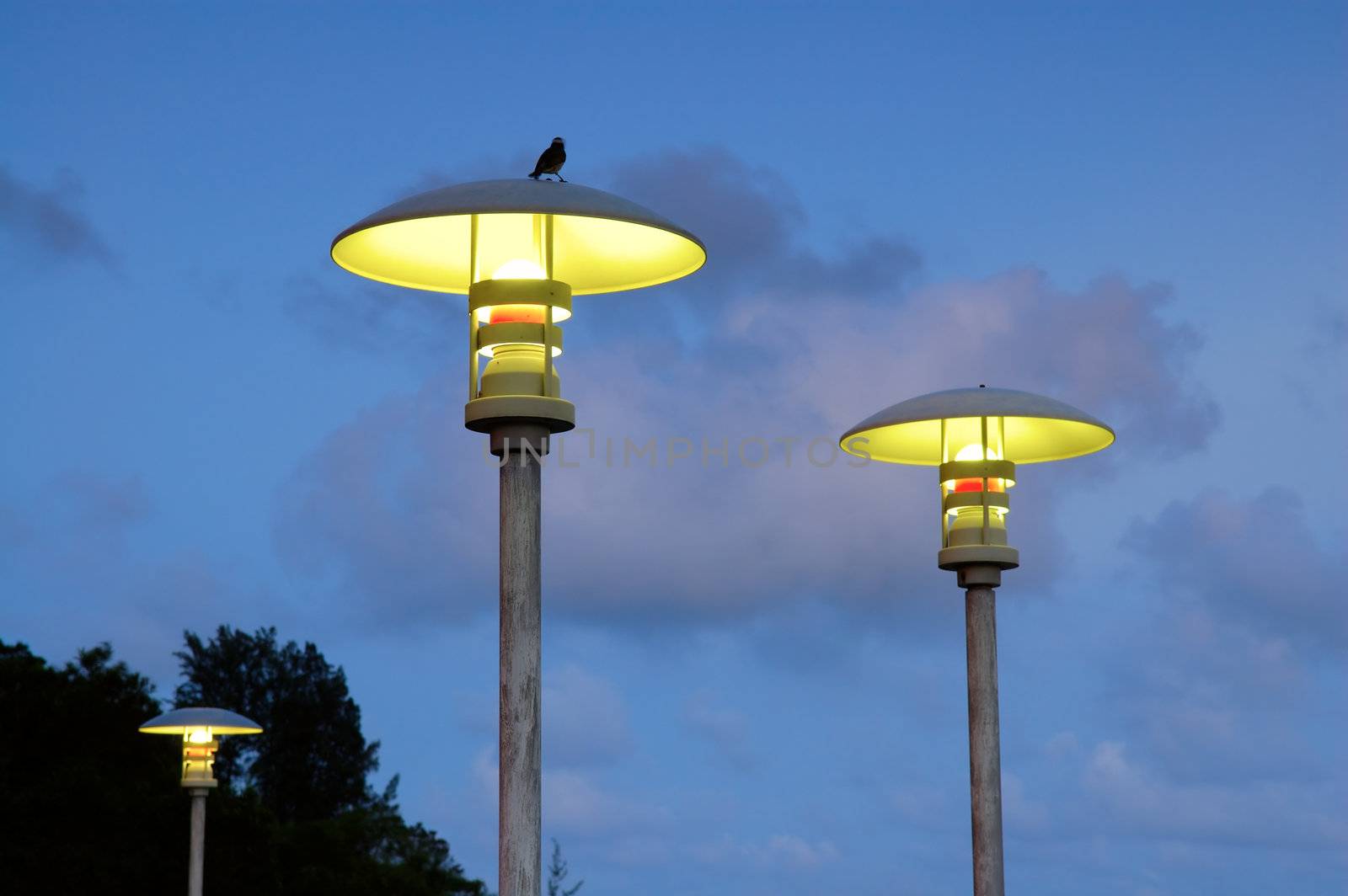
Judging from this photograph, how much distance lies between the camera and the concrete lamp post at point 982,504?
40.8 ft

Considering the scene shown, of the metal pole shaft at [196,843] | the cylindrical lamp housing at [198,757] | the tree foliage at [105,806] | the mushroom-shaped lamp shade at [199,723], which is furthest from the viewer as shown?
the tree foliage at [105,806]

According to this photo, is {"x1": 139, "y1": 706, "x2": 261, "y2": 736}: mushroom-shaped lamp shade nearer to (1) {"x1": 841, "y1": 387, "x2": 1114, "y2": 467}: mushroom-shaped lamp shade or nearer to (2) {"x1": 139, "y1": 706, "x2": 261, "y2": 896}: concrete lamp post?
(2) {"x1": 139, "y1": 706, "x2": 261, "y2": 896}: concrete lamp post

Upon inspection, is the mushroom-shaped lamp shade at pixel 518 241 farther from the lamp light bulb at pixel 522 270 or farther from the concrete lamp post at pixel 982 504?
the concrete lamp post at pixel 982 504

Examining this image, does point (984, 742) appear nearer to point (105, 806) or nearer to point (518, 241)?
point (518, 241)

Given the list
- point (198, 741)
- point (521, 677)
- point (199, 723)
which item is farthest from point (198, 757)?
point (521, 677)

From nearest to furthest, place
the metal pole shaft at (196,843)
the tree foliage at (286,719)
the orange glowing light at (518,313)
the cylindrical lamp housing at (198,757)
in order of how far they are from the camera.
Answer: the orange glowing light at (518,313) < the metal pole shaft at (196,843) < the cylindrical lamp housing at (198,757) < the tree foliage at (286,719)

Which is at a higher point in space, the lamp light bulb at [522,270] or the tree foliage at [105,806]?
the lamp light bulb at [522,270]

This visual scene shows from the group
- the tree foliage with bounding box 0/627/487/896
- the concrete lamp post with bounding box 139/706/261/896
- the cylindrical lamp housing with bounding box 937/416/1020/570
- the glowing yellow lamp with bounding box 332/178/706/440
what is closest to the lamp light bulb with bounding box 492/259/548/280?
the glowing yellow lamp with bounding box 332/178/706/440

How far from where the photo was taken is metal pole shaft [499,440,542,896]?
8.20m

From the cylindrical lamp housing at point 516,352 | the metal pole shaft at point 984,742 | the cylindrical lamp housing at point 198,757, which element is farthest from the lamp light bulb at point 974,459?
the cylindrical lamp housing at point 198,757

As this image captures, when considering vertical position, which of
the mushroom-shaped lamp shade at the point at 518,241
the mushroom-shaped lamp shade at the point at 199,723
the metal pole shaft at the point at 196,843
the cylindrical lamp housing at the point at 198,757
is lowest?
the metal pole shaft at the point at 196,843

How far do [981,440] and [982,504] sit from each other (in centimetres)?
52

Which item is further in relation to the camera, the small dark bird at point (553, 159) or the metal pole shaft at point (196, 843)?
the metal pole shaft at point (196, 843)

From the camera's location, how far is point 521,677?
8375 mm
